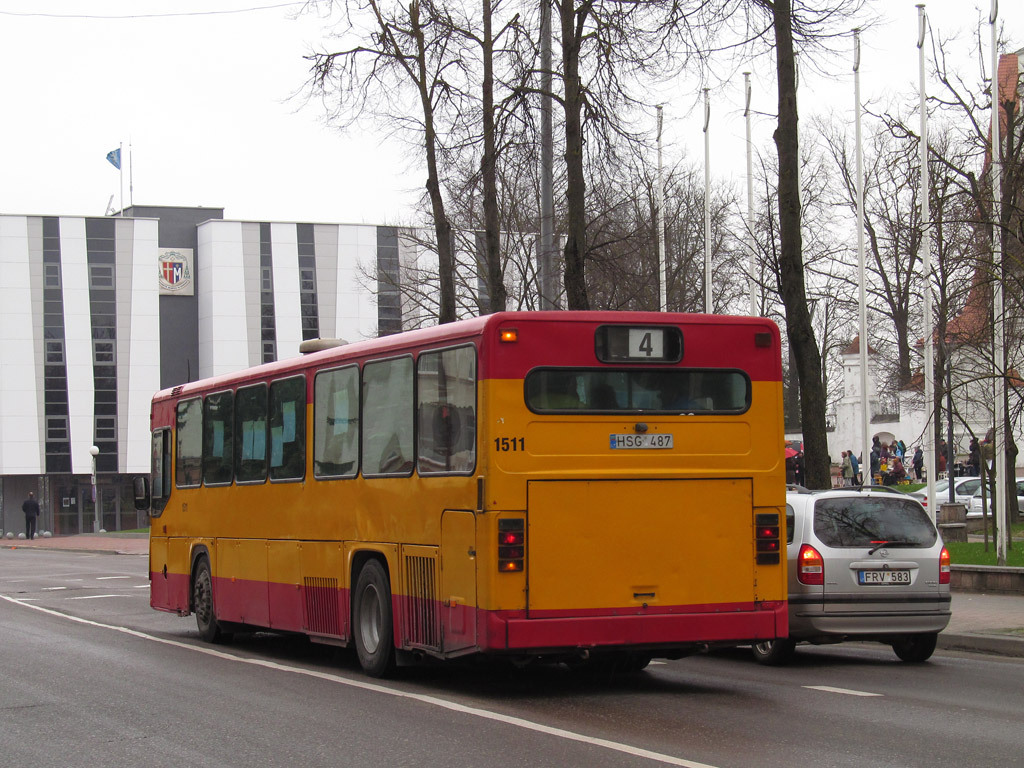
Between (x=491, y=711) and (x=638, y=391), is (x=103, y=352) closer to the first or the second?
(x=638, y=391)

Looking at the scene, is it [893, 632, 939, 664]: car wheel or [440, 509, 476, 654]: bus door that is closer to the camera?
[440, 509, 476, 654]: bus door

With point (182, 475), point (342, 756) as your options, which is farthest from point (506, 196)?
A: point (342, 756)

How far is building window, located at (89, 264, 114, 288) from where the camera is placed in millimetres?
72500

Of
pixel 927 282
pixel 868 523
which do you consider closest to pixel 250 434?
pixel 868 523

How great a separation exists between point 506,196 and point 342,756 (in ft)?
105

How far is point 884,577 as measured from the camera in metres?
12.6

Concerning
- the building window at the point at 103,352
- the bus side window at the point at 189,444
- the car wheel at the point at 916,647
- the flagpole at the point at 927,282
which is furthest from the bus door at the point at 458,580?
the building window at the point at 103,352

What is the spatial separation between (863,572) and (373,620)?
14.7 ft

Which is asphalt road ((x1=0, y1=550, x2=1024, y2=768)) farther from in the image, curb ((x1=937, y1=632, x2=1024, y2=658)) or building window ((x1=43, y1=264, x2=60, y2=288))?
building window ((x1=43, y1=264, x2=60, y2=288))

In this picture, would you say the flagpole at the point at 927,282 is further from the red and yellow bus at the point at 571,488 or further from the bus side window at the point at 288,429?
the red and yellow bus at the point at 571,488

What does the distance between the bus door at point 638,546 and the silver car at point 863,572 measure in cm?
219

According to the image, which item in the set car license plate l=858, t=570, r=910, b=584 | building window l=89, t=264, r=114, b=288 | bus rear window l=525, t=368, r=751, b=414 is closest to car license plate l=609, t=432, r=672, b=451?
bus rear window l=525, t=368, r=751, b=414

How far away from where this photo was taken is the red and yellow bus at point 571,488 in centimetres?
992

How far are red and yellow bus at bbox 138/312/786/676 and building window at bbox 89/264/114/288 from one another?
64.3 metres
